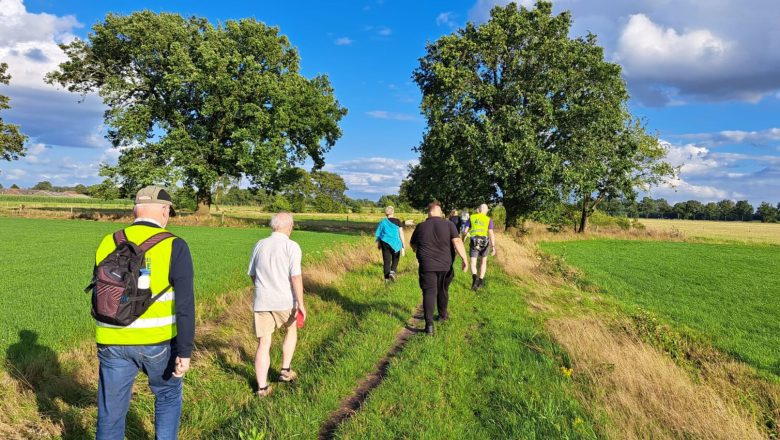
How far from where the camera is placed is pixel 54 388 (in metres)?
4.93

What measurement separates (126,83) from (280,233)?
1407 inches

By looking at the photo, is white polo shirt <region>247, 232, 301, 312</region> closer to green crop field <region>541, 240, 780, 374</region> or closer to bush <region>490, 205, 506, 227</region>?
green crop field <region>541, 240, 780, 374</region>

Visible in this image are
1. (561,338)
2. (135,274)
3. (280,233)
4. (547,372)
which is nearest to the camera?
(135,274)

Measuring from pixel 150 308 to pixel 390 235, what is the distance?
837 centimetres

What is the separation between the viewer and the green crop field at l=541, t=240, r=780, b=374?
861 centimetres

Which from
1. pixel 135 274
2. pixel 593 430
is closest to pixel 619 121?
pixel 593 430

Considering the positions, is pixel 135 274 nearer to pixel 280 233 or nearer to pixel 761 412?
pixel 280 233

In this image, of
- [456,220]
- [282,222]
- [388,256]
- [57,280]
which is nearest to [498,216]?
[456,220]

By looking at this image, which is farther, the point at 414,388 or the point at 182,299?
the point at 414,388

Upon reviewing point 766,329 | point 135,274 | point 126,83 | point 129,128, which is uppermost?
point 126,83

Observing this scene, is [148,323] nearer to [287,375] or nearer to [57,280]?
[287,375]

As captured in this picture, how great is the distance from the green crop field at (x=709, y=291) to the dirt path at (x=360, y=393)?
6.19 m

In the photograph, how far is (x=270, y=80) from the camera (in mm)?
33188

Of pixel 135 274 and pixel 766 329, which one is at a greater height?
pixel 135 274
